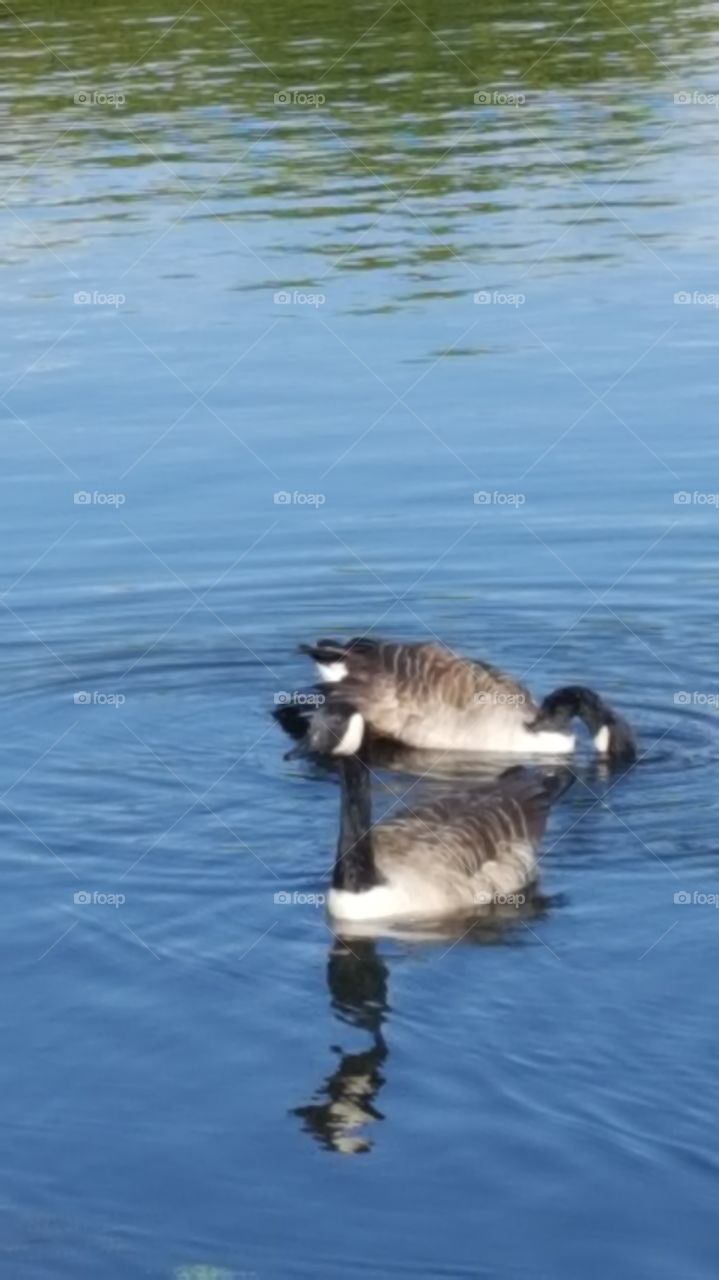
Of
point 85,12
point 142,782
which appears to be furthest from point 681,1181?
point 85,12

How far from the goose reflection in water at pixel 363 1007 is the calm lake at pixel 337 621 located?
0.03 metres

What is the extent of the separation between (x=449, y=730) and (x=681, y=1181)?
6856 mm

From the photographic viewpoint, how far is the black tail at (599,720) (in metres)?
15.3

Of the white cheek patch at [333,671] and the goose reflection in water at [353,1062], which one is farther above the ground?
the white cheek patch at [333,671]

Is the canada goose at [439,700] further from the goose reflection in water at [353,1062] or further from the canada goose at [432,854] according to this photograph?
the goose reflection in water at [353,1062]

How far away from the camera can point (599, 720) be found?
15.3m

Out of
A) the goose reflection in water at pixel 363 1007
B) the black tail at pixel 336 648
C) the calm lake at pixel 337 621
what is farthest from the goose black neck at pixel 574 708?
the goose reflection in water at pixel 363 1007

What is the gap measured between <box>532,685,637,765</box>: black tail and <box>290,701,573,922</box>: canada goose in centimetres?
119

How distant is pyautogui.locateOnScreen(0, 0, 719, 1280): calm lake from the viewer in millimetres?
10133

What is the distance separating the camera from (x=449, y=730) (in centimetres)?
1648

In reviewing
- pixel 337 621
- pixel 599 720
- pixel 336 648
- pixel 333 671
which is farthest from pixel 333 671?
pixel 599 720

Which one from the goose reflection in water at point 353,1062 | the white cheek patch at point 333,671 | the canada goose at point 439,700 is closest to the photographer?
the goose reflection in water at point 353,1062

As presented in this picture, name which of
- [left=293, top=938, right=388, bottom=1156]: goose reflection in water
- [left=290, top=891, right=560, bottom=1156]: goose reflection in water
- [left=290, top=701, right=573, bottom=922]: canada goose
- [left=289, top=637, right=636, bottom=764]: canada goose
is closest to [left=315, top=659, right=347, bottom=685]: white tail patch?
[left=289, top=637, right=636, bottom=764]: canada goose

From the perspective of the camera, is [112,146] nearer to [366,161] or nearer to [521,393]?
[366,161]
